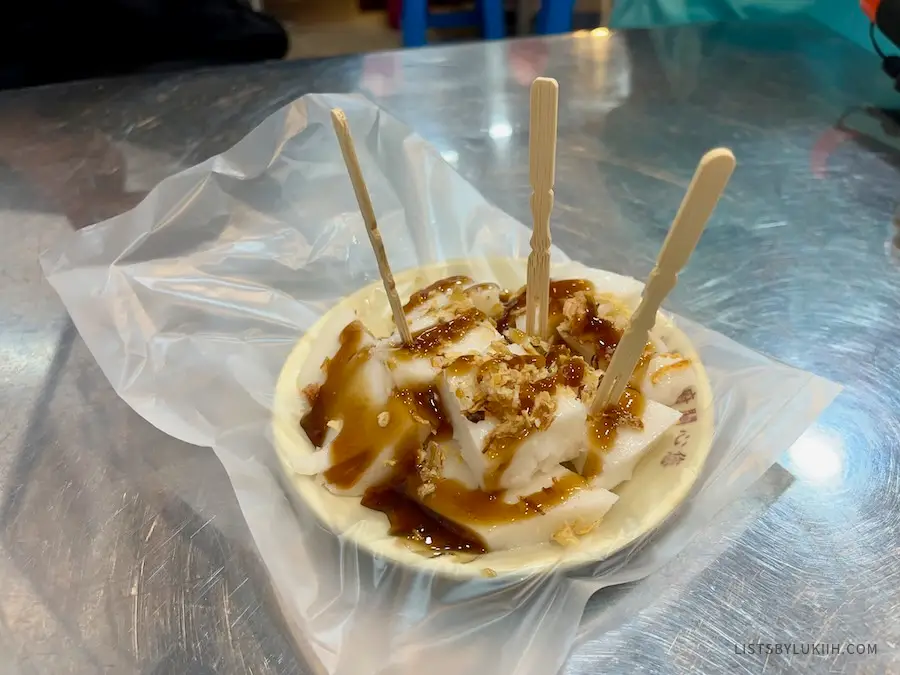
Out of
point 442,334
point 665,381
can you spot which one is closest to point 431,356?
point 442,334

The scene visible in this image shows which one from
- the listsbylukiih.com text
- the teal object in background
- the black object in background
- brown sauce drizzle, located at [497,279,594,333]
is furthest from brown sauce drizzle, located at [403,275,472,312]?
the teal object in background

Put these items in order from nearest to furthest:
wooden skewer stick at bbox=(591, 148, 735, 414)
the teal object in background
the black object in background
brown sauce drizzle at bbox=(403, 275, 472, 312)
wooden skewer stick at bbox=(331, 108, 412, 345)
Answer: wooden skewer stick at bbox=(591, 148, 735, 414) → wooden skewer stick at bbox=(331, 108, 412, 345) → brown sauce drizzle at bbox=(403, 275, 472, 312) → the black object in background → the teal object in background

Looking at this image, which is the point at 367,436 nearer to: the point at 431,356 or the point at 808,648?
the point at 431,356

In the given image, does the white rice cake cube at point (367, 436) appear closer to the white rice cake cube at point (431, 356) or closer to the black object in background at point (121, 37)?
the white rice cake cube at point (431, 356)

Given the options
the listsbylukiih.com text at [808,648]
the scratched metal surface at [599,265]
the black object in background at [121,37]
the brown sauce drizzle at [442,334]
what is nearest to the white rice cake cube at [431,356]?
the brown sauce drizzle at [442,334]

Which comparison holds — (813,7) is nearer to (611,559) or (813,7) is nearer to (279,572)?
(611,559)

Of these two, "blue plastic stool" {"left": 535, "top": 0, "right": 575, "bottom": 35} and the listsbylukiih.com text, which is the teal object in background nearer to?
"blue plastic stool" {"left": 535, "top": 0, "right": 575, "bottom": 35}
